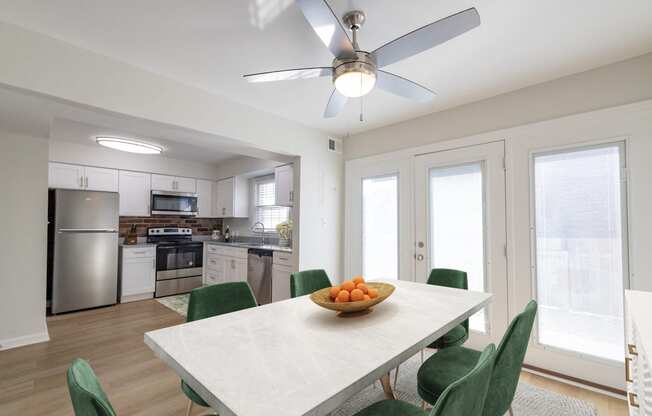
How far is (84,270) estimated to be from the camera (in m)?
4.17

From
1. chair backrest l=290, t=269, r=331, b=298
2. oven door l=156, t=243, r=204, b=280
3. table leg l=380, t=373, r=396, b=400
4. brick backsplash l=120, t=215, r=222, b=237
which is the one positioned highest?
brick backsplash l=120, t=215, r=222, b=237

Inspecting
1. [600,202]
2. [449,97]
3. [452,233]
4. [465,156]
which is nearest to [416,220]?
[452,233]

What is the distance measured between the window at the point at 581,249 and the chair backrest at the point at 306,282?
6.08 ft

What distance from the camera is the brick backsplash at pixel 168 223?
516cm

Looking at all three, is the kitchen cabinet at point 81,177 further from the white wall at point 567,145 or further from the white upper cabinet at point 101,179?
the white wall at point 567,145

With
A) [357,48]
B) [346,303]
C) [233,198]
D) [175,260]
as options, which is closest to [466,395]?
[346,303]

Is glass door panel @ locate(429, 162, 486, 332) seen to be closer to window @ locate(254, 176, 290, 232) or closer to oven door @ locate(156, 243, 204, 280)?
window @ locate(254, 176, 290, 232)

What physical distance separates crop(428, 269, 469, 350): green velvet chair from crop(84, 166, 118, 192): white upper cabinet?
496 centimetres

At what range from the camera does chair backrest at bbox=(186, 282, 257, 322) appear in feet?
5.57

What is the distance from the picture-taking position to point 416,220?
10.8ft

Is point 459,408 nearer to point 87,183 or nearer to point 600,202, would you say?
point 600,202

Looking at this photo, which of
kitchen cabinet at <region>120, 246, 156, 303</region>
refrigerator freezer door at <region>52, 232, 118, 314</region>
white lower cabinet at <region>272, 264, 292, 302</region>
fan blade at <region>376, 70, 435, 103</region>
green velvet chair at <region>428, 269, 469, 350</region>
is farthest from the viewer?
kitchen cabinet at <region>120, 246, 156, 303</region>

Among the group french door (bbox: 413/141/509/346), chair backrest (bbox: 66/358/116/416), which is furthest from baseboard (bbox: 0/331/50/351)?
french door (bbox: 413/141/509/346)

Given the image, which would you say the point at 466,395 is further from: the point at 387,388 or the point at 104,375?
the point at 104,375
